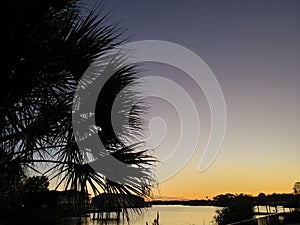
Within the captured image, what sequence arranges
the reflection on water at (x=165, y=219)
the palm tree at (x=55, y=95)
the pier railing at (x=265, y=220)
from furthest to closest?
the pier railing at (x=265, y=220) < the reflection on water at (x=165, y=219) < the palm tree at (x=55, y=95)

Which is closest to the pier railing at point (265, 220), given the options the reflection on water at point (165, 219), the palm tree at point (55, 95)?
the reflection on water at point (165, 219)

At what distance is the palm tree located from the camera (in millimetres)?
2092

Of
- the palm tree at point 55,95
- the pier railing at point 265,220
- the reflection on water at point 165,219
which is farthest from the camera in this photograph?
the pier railing at point 265,220

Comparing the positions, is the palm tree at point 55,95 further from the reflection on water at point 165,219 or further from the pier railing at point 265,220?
the pier railing at point 265,220

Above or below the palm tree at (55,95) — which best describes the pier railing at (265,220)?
below

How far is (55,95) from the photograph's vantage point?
256cm

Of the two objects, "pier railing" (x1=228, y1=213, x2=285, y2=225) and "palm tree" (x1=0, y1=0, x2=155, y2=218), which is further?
"pier railing" (x1=228, y1=213, x2=285, y2=225)

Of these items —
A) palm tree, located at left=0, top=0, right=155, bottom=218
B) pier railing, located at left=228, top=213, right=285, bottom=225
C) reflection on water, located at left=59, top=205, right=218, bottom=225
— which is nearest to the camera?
palm tree, located at left=0, top=0, right=155, bottom=218

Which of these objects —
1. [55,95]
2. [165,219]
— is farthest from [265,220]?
[165,219]

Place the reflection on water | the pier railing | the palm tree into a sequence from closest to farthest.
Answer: the palm tree → the reflection on water → the pier railing

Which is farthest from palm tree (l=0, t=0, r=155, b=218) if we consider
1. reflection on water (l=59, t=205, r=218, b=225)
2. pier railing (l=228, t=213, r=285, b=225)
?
pier railing (l=228, t=213, r=285, b=225)

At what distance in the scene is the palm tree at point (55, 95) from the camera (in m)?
2.09

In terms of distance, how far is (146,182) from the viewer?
3.22 meters

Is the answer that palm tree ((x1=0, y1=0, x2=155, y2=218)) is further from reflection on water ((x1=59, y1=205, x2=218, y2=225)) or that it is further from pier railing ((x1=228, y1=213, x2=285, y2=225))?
pier railing ((x1=228, y1=213, x2=285, y2=225))
